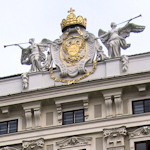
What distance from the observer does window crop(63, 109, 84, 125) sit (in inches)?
1364

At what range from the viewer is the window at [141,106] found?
33.8 meters

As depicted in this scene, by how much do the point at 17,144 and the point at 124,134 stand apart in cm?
548

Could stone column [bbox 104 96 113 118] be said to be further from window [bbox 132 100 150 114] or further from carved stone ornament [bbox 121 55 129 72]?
carved stone ornament [bbox 121 55 129 72]

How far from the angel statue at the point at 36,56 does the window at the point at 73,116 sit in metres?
3.01

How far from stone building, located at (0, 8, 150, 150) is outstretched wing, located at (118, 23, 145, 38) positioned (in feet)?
5.79

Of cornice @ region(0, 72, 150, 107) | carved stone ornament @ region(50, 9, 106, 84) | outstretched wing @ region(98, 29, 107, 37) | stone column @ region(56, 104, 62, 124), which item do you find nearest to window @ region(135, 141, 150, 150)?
cornice @ region(0, 72, 150, 107)

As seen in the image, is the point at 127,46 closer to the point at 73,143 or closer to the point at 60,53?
the point at 60,53

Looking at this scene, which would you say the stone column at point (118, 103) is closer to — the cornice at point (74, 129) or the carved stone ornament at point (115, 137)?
the cornice at point (74, 129)

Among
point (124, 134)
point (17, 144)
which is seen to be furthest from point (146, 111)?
point (17, 144)

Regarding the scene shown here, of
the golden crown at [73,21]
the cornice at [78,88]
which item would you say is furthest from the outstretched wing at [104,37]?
the cornice at [78,88]

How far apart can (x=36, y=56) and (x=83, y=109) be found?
163 inches

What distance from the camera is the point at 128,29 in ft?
120

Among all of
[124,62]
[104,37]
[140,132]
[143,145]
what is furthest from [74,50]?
[143,145]

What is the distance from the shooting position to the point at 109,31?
36438 mm
